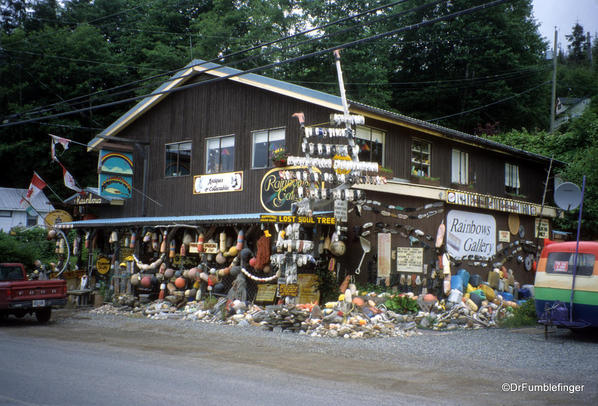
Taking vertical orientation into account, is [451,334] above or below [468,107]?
below

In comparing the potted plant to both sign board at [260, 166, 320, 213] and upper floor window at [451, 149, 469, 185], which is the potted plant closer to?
sign board at [260, 166, 320, 213]

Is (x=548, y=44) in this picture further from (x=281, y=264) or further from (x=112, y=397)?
(x=112, y=397)

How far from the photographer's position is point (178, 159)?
22688 mm

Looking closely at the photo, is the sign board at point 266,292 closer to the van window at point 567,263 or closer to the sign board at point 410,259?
the sign board at point 410,259

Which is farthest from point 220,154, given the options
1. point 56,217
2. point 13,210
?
point 13,210


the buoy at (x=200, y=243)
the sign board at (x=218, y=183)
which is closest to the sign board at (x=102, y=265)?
the sign board at (x=218, y=183)

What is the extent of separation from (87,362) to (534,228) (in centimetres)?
2009

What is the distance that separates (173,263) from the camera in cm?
2056

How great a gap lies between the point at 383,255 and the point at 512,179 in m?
10.1

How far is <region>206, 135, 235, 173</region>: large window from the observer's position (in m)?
20.9

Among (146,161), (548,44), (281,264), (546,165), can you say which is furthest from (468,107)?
(281,264)

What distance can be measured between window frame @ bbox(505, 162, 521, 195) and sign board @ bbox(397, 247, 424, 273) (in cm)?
789

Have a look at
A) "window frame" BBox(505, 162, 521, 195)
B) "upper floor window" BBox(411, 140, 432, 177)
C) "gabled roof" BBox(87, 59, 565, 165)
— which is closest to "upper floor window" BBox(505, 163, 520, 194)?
"window frame" BBox(505, 162, 521, 195)

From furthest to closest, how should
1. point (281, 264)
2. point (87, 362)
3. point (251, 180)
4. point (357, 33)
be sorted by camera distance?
point (357, 33) → point (251, 180) → point (281, 264) → point (87, 362)
